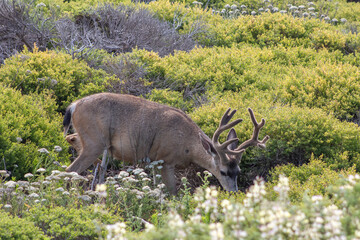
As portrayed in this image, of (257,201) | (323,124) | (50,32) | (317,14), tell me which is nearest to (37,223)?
(257,201)

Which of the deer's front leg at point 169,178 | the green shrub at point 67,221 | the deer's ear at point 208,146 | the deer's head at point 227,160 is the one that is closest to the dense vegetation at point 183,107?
the green shrub at point 67,221

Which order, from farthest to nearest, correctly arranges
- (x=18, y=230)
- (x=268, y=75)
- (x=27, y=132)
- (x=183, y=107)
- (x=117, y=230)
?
(x=268, y=75), (x=183, y=107), (x=27, y=132), (x=18, y=230), (x=117, y=230)

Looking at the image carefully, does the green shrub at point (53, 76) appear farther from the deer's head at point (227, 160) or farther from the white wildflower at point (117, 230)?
the white wildflower at point (117, 230)

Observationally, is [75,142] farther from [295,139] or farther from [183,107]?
[295,139]

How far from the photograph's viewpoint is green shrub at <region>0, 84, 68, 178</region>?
7.39 meters

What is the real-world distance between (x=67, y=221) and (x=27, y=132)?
264 centimetres

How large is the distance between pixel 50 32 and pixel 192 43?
147 inches

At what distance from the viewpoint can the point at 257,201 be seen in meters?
3.87

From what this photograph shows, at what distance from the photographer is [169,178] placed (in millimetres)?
7379

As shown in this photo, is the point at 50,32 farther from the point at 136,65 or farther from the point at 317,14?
Answer: the point at 317,14

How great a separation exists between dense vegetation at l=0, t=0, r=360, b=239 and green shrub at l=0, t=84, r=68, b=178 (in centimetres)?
2

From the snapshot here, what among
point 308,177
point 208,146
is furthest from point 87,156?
point 308,177

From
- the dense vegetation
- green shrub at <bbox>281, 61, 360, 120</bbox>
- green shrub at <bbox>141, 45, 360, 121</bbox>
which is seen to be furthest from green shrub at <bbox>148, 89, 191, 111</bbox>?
green shrub at <bbox>281, 61, 360, 120</bbox>

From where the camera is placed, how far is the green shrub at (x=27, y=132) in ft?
24.2
